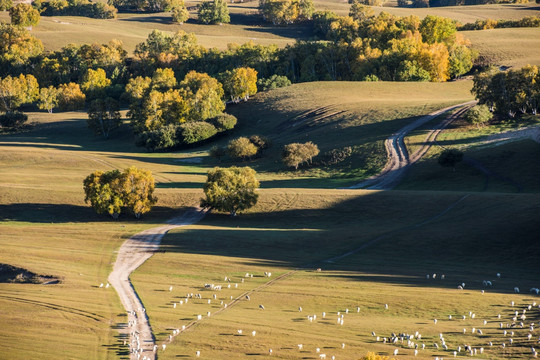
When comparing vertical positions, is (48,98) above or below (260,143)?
below

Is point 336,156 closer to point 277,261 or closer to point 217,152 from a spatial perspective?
point 217,152

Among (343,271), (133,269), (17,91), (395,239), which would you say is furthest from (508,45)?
(133,269)

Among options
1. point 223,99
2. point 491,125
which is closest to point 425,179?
point 491,125

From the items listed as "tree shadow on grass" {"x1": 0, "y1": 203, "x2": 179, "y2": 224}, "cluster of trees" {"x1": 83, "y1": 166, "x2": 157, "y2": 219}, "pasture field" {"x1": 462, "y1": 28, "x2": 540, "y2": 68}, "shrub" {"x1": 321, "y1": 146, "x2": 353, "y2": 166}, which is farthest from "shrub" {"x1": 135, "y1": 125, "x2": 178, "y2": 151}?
"pasture field" {"x1": 462, "y1": 28, "x2": 540, "y2": 68}

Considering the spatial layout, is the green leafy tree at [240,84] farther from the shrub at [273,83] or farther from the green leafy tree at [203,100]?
the shrub at [273,83]

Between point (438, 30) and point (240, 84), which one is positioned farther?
point (438, 30)

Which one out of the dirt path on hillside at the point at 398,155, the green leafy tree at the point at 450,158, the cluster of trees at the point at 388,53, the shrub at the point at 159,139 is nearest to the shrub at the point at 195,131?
the shrub at the point at 159,139
